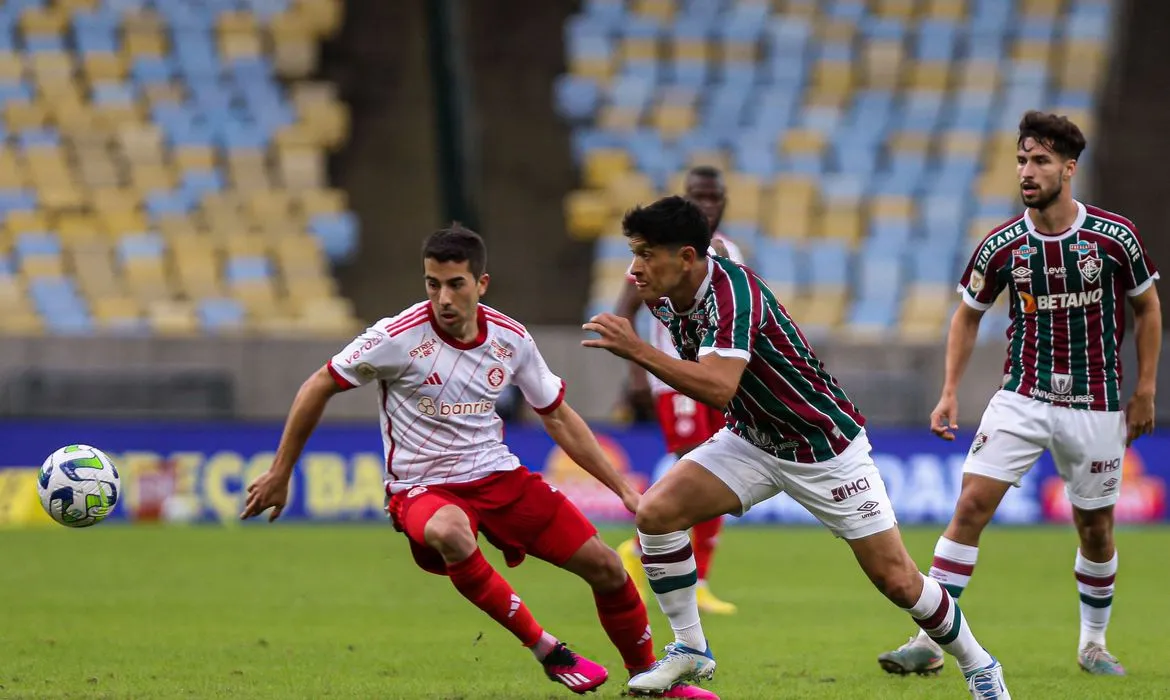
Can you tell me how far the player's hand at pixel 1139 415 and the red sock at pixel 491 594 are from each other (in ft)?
9.81

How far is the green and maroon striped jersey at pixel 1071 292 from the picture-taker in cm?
740

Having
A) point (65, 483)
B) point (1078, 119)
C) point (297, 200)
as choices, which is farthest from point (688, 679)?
point (1078, 119)

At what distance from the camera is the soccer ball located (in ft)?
23.6

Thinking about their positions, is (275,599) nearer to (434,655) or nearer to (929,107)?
(434,655)

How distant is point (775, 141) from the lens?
72.0ft

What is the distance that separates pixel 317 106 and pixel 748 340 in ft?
55.1

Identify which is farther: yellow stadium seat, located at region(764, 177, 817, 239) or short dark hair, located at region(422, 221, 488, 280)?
yellow stadium seat, located at region(764, 177, 817, 239)

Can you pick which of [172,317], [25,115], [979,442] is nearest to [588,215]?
→ [172,317]

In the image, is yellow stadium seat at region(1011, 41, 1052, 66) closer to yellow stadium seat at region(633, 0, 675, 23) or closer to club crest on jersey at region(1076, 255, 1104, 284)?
yellow stadium seat at region(633, 0, 675, 23)

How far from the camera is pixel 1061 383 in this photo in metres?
7.46

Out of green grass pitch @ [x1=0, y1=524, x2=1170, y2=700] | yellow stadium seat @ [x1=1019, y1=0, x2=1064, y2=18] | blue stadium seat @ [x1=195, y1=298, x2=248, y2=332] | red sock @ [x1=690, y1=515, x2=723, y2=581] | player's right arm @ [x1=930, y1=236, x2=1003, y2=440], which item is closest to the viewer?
green grass pitch @ [x1=0, y1=524, x2=1170, y2=700]

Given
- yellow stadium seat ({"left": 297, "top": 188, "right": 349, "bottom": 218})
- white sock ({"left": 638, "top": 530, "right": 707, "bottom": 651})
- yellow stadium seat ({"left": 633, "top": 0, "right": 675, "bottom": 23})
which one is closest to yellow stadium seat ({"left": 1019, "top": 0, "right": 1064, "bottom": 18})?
yellow stadium seat ({"left": 633, "top": 0, "right": 675, "bottom": 23})

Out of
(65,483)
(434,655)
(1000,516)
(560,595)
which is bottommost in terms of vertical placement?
(1000,516)

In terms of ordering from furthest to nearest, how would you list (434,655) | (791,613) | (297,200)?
(297,200)
(791,613)
(434,655)
